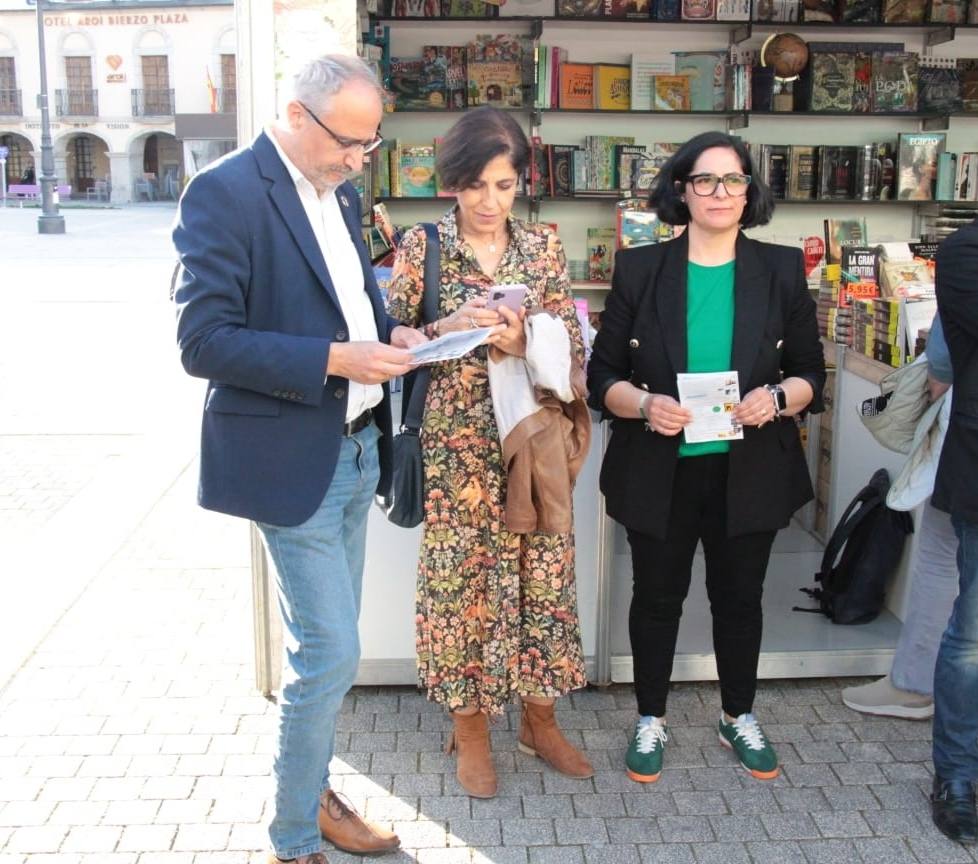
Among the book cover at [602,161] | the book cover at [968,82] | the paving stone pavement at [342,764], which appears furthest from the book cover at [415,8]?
the paving stone pavement at [342,764]

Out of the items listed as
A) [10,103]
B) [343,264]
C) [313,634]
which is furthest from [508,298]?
[10,103]

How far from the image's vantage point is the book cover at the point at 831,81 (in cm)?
679

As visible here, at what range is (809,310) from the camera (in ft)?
9.91

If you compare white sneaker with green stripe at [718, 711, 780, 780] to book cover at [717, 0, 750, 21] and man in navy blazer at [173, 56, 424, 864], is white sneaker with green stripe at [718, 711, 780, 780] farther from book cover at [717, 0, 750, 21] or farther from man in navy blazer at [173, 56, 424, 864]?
book cover at [717, 0, 750, 21]

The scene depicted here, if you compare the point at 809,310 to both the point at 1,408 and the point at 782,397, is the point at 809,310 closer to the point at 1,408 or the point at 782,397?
the point at 782,397

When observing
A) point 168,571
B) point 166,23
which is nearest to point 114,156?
point 166,23

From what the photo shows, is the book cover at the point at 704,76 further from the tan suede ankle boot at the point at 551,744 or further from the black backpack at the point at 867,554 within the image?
the tan suede ankle boot at the point at 551,744

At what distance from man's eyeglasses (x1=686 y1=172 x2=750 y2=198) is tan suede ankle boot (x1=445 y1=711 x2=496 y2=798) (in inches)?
62.3

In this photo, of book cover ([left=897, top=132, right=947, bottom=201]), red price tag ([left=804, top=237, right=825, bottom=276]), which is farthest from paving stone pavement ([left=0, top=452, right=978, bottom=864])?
book cover ([left=897, top=132, right=947, bottom=201])

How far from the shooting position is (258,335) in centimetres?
219

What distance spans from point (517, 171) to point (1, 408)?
668 centimetres

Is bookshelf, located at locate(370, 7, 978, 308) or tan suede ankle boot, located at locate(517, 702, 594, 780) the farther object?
bookshelf, located at locate(370, 7, 978, 308)

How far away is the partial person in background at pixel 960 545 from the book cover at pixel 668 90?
4.46m

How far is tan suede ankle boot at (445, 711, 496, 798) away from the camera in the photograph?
306 cm
